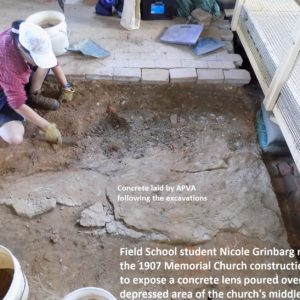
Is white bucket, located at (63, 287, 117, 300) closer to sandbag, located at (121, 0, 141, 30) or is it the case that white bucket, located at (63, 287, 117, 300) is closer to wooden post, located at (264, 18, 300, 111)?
wooden post, located at (264, 18, 300, 111)

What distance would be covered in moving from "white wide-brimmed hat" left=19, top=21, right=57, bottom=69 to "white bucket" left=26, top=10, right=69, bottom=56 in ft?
1.97

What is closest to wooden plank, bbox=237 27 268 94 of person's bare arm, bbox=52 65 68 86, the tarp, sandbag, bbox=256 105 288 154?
sandbag, bbox=256 105 288 154

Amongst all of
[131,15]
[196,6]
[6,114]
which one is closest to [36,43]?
[6,114]

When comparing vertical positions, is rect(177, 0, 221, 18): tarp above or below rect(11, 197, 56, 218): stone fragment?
above

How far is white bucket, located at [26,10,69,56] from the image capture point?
2561 mm

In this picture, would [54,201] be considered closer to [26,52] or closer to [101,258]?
[101,258]

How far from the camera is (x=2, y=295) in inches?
63.2

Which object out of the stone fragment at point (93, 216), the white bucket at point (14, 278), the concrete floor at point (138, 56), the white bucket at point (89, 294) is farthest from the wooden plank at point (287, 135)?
the white bucket at point (14, 278)

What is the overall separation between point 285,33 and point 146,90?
1.13 meters

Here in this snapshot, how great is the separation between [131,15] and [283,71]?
1.41 metres

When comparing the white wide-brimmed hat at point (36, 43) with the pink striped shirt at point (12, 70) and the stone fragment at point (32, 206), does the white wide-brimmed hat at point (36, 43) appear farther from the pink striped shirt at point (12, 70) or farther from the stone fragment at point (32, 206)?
the stone fragment at point (32, 206)

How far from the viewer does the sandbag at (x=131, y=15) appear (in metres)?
2.87

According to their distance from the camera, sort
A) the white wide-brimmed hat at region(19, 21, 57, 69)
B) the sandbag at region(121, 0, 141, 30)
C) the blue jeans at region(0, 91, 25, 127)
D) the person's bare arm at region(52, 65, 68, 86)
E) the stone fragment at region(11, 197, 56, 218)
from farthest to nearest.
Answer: the sandbag at region(121, 0, 141, 30) < the person's bare arm at region(52, 65, 68, 86) < the blue jeans at region(0, 91, 25, 127) < the stone fragment at region(11, 197, 56, 218) < the white wide-brimmed hat at region(19, 21, 57, 69)

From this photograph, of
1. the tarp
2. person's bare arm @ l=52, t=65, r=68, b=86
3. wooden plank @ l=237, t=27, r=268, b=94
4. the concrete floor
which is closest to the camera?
person's bare arm @ l=52, t=65, r=68, b=86
